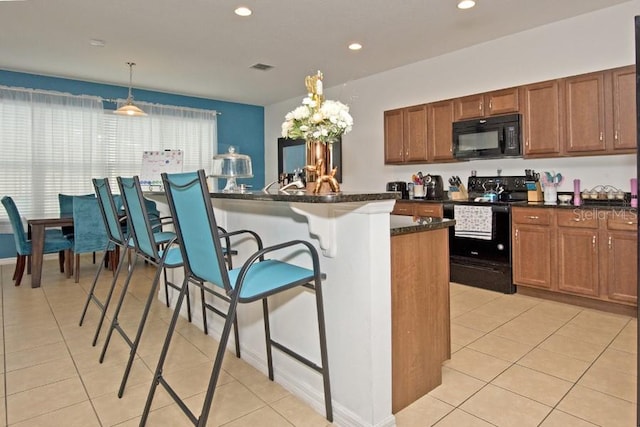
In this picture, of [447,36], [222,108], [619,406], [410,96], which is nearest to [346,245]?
[619,406]

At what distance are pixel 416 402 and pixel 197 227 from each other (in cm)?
A: 132

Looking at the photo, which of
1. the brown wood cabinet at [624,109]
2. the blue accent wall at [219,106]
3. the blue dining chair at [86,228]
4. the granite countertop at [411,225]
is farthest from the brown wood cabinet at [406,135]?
the blue dining chair at [86,228]

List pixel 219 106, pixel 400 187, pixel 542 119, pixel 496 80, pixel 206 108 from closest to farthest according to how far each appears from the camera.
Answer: pixel 542 119 < pixel 496 80 < pixel 400 187 < pixel 206 108 < pixel 219 106

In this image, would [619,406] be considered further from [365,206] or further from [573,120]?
[573,120]

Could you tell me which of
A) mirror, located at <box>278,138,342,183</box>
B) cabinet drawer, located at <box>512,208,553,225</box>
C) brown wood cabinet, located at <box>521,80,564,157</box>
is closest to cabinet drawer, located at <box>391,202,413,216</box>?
cabinet drawer, located at <box>512,208,553,225</box>

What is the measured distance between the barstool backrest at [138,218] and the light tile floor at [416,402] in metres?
0.68

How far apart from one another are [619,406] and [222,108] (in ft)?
22.7

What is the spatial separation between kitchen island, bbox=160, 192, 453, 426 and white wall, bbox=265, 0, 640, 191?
2633 mm

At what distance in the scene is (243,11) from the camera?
3.51 meters

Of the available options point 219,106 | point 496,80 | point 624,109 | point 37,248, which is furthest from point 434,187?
point 37,248

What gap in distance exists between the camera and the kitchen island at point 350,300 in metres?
1.59

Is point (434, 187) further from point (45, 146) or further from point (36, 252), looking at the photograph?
point (45, 146)

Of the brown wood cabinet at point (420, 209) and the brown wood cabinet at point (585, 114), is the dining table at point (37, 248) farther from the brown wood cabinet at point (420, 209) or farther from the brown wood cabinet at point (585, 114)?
the brown wood cabinet at point (585, 114)

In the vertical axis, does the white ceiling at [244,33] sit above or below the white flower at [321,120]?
above
